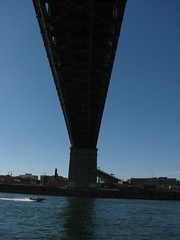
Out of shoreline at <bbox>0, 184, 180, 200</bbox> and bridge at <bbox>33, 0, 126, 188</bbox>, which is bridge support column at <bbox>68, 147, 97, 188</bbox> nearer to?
shoreline at <bbox>0, 184, 180, 200</bbox>

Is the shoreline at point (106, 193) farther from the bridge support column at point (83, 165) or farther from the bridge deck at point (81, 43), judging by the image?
the bridge deck at point (81, 43)

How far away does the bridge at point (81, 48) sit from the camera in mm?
25062

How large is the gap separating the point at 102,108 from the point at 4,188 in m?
48.6

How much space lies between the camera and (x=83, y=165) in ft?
228

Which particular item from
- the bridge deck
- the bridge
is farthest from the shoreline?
the bridge deck

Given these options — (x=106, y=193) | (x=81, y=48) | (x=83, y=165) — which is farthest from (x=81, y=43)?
(x=106, y=193)

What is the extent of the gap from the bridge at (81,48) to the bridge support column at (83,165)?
557 inches

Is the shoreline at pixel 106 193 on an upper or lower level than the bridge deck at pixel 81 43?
lower

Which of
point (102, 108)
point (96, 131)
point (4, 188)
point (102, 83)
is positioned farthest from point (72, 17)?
point (4, 188)

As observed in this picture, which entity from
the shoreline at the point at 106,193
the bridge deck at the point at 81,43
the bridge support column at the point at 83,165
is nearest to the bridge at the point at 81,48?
the bridge deck at the point at 81,43

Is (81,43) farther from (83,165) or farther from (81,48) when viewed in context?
(83,165)

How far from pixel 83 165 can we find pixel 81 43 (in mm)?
42150

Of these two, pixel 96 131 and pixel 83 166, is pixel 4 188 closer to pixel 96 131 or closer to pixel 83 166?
pixel 83 166

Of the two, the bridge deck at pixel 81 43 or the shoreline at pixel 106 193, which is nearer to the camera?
the bridge deck at pixel 81 43
